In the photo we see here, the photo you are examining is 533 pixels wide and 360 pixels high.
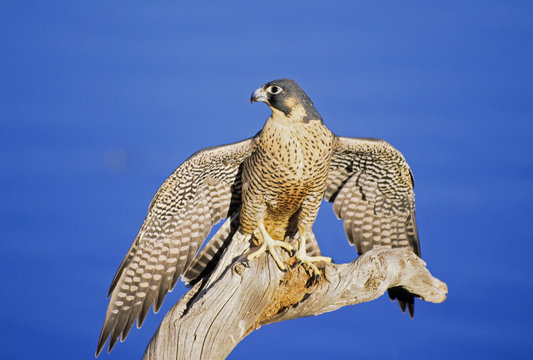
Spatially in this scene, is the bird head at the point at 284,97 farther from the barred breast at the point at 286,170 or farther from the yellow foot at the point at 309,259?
the yellow foot at the point at 309,259

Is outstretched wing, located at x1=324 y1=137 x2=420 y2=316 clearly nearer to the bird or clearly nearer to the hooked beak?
the bird

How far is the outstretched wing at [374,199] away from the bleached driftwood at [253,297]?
0.55m

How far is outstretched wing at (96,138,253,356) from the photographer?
435 cm

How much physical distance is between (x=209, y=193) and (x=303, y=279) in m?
0.85

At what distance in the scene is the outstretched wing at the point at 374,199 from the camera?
448 cm

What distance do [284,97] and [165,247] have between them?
1.29 metres

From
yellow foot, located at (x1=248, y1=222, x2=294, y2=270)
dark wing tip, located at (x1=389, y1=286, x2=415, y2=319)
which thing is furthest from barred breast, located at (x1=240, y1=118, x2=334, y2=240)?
dark wing tip, located at (x1=389, y1=286, x2=415, y2=319)

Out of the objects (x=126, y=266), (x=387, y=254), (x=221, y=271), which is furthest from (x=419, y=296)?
(x=126, y=266)

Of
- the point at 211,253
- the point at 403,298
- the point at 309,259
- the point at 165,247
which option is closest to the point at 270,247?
the point at 309,259

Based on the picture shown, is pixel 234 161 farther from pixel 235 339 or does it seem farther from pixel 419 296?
pixel 419 296

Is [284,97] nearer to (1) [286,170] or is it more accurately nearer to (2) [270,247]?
(1) [286,170]

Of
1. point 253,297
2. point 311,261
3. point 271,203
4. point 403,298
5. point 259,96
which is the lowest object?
point 253,297

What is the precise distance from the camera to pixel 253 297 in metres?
3.85

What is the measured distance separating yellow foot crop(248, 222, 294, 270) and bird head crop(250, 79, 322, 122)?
0.72 m
